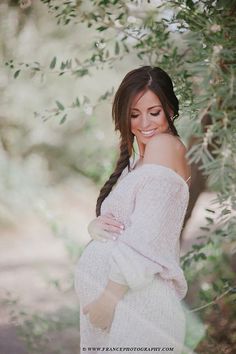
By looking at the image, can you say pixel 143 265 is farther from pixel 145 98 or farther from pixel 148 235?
pixel 145 98

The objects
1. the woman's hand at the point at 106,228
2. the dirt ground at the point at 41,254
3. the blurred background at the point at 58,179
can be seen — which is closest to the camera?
the woman's hand at the point at 106,228

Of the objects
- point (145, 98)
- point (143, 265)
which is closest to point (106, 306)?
point (143, 265)

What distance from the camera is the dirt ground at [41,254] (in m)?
3.51

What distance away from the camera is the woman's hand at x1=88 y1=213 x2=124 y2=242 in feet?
5.43

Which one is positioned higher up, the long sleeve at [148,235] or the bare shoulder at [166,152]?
the bare shoulder at [166,152]

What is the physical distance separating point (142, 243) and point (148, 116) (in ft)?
1.10

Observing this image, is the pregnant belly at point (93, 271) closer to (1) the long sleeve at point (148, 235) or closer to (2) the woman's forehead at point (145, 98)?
(1) the long sleeve at point (148, 235)

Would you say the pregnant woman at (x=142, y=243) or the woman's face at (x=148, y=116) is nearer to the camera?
the pregnant woman at (x=142, y=243)

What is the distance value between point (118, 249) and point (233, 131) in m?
0.38

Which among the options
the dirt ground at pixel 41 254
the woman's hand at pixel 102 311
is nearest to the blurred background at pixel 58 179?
the dirt ground at pixel 41 254

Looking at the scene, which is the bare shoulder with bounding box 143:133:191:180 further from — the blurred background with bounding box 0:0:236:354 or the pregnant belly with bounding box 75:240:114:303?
the blurred background with bounding box 0:0:236:354

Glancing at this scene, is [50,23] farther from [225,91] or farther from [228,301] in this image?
[225,91]

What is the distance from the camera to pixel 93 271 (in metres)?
1.65

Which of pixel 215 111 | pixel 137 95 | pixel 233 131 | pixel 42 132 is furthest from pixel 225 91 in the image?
pixel 42 132
